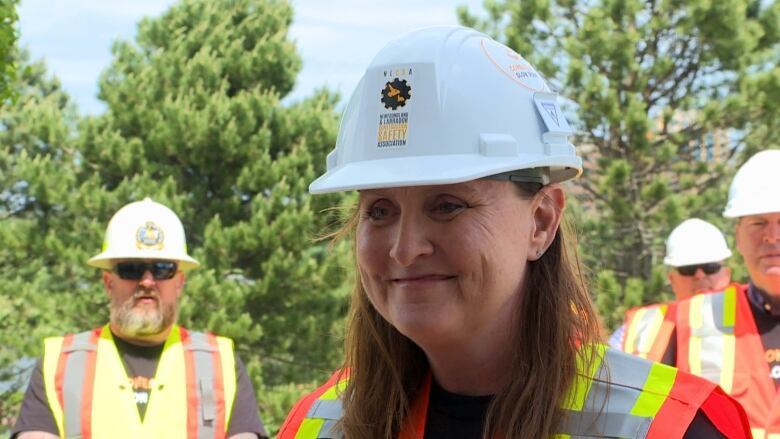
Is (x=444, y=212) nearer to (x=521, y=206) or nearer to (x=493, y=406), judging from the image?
(x=521, y=206)

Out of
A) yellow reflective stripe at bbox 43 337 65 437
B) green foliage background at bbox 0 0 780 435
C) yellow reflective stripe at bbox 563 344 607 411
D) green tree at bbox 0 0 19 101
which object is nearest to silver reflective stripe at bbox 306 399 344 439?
yellow reflective stripe at bbox 563 344 607 411

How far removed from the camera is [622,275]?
19.4 meters

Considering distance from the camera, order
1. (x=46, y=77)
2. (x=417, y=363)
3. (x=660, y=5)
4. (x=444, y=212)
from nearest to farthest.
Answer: (x=444, y=212), (x=417, y=363), (x=660, y=5), (x=46, y=77)

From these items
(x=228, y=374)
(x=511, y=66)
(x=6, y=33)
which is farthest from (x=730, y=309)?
(x=6, y=33)

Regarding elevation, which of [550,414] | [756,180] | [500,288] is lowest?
[550,414]

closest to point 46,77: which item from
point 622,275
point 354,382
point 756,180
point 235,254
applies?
point 235,254

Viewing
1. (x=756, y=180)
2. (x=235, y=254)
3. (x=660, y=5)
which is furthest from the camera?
(x=660, y=5)

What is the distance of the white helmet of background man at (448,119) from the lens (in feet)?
6.52

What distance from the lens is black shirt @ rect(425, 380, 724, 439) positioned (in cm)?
212

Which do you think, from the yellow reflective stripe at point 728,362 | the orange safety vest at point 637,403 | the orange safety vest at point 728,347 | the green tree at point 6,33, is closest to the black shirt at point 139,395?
the green tree at point 6,33

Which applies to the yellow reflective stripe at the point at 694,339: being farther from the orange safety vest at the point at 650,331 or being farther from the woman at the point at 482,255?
the woman at the point at 482,255

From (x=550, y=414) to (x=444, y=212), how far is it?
0.44 metres

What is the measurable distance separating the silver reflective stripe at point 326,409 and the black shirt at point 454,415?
0.26m

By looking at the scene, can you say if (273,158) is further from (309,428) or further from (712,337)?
(309,428)
